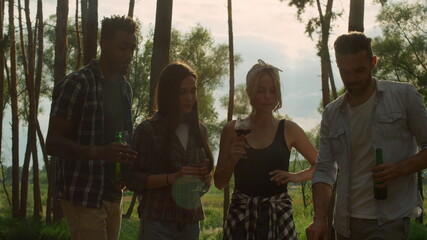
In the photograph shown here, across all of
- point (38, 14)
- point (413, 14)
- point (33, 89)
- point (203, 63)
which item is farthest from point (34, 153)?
point (413, 14)

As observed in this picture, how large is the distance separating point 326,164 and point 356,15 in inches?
241

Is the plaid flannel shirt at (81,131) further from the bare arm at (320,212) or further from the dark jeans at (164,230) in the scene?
the bare arm at (320,212)

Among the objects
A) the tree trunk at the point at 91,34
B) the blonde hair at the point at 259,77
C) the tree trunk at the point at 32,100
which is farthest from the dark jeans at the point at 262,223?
the tree trunk at the point at 32,100

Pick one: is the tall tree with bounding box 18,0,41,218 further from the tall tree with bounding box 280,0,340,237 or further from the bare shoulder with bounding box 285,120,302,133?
the bare shoulder with bounding box 285,120,302,133

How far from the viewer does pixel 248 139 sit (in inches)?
178

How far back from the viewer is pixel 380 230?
147 inches

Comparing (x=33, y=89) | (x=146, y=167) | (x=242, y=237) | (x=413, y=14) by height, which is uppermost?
(x=413, y=14)

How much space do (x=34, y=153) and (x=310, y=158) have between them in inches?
687

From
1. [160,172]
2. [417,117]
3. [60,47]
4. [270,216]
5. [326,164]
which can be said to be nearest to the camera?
[417,117]

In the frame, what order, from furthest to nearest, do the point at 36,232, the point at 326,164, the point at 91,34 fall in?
the point at 36,232 → the point at 91,34 → the point at 326,164

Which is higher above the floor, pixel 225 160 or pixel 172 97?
pixel 172 97

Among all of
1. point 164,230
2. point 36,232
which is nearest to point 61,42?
point 36,232

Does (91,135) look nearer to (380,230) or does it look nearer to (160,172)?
(160,172)

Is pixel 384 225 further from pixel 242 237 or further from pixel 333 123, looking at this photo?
pixel 242 237
